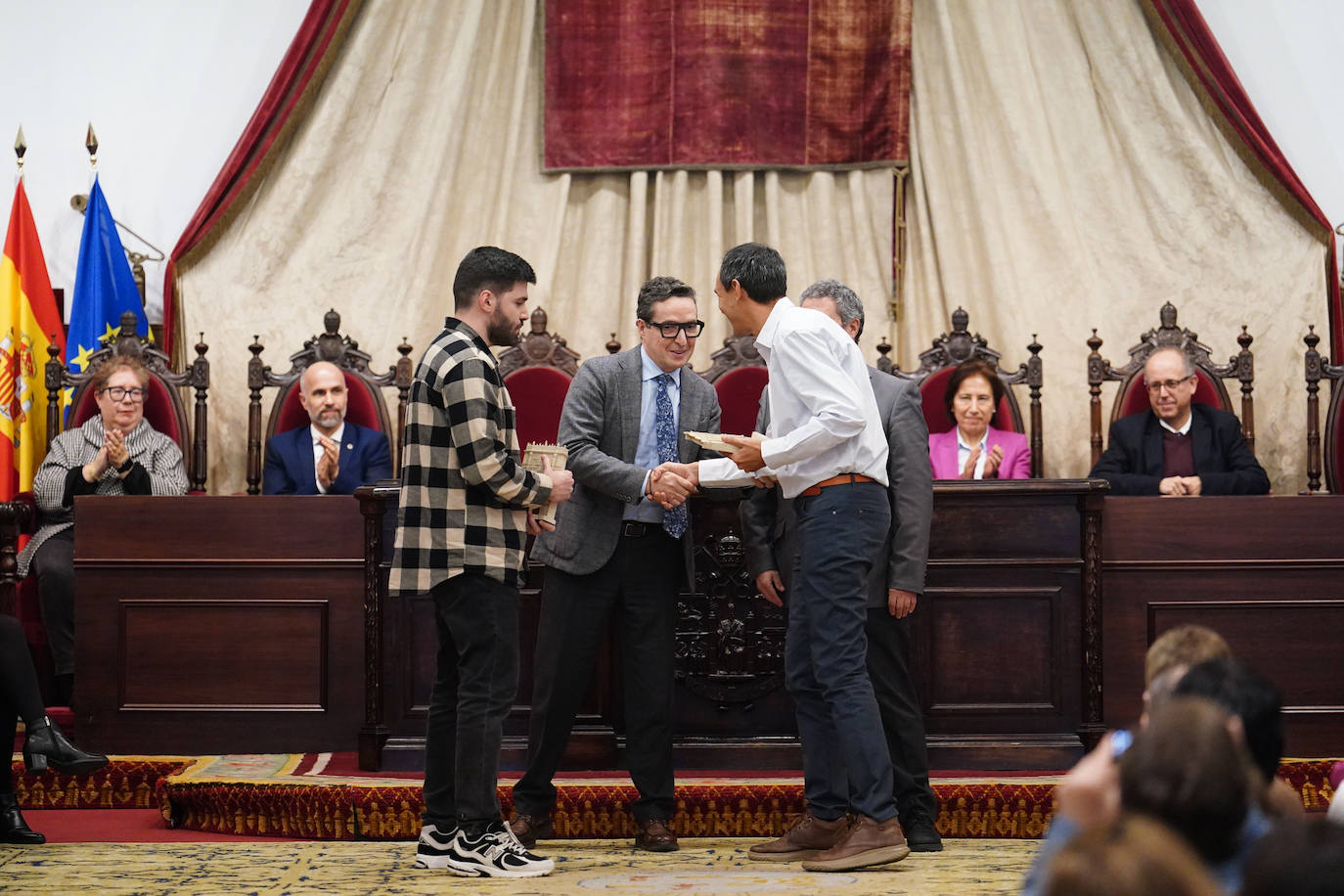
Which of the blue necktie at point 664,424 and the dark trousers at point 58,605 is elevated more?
the blue necktie at point 664,424

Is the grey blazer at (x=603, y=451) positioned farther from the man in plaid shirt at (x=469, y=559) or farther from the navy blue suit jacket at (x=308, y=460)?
the navy blue suit jacket at (x=308, y=460)

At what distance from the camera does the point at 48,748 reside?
3.60 metres

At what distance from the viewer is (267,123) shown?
6434 mm

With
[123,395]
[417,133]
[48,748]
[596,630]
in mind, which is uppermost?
[417,133]

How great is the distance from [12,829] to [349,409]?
7.85 ft

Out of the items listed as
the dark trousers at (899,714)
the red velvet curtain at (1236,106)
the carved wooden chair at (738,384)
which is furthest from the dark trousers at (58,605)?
the red velvet curtain at (1236,106)

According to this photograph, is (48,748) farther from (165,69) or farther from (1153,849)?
(165,69)

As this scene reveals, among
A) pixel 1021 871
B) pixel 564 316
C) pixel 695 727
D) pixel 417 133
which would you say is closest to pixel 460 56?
pixel 417 133

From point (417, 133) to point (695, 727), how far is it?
3.56m

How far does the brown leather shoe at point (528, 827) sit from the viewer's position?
3.58m

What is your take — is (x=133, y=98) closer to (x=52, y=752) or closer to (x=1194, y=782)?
(x=52, y=752)

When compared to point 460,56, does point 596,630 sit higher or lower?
lower

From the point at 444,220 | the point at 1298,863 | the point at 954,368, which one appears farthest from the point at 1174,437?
the point at 1298,863

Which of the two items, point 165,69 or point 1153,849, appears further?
point 165,69
